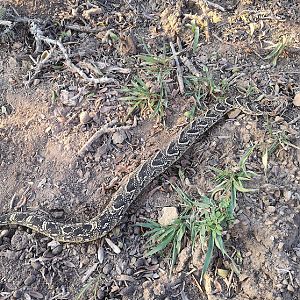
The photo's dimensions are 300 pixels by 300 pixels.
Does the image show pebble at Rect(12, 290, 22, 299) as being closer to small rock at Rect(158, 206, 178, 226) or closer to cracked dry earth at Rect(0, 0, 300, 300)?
cracked dry earth at Rect(0, 0, 300, 300)

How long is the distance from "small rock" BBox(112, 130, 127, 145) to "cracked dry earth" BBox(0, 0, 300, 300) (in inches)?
0.5

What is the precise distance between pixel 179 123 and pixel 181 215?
1174mm

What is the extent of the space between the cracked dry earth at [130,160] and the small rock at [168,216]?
13 cm

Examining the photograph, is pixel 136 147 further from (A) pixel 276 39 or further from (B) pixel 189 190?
(A) pixel 276 39

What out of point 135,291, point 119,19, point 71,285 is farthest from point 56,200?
point 119,19

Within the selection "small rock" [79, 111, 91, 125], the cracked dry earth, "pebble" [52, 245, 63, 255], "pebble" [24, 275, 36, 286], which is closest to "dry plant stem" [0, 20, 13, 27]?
the cracked dry earth

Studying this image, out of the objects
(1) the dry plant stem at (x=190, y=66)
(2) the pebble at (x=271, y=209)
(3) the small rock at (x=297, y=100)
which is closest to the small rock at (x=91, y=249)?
(2) the pebble at (x=271, y=209)

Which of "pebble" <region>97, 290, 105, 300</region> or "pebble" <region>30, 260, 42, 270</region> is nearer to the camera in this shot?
"pebble" <region>97, 290, 105, 300</region>

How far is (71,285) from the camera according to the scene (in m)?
4.52

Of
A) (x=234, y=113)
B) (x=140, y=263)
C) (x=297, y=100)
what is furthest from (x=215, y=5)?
(x=140, y=263)

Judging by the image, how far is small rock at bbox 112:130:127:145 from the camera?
525cm

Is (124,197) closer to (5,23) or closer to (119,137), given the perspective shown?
(119,137)

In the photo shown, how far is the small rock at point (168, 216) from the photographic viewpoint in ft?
15.5

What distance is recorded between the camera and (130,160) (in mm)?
5207
